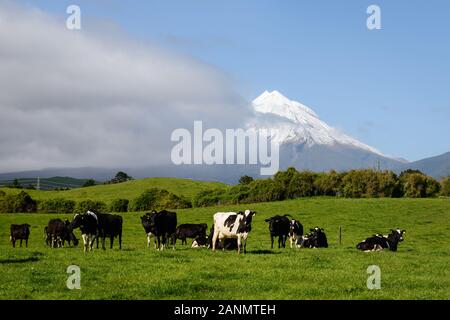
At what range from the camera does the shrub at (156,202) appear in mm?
101125

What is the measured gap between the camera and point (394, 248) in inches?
1426

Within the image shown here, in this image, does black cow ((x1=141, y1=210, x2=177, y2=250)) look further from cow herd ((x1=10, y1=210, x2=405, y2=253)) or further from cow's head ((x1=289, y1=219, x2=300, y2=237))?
cow's head ((x1=289, y1=219, x2=300, y2=237))

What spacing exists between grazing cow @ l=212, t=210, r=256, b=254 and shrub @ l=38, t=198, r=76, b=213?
74750mm

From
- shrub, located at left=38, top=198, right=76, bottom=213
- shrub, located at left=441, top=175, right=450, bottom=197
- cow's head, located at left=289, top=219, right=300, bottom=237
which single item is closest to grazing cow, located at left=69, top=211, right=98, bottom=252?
cow's head, located at left=289, top=219, right=300, bottom=237

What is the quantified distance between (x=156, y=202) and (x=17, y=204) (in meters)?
23.7

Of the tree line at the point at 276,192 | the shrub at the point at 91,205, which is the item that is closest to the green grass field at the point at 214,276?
the tree line at the point at 276,192

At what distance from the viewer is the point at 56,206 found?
101m

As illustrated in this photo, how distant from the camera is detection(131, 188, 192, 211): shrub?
101m

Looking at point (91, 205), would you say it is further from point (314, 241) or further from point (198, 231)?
point (314, 241)

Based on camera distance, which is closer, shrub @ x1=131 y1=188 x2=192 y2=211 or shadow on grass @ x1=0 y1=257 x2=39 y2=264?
shadow on grass @ x1=0 y1=257 x2=39 y2=264

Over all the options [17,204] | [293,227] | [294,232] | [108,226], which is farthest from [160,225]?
[17,204]

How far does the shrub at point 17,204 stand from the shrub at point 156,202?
695 inches
